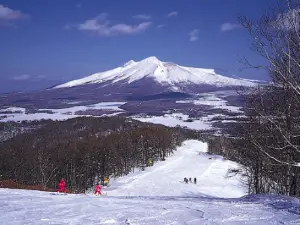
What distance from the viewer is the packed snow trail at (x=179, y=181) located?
4581 cm

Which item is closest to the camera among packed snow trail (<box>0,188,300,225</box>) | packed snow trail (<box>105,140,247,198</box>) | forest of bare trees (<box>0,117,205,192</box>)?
packed snow trail (<box>0,188,300,225</box>)

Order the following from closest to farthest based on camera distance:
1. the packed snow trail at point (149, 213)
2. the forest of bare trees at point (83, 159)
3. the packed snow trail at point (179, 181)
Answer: the packed snow trail at point (149, 213), the packed snow trail at point (179, 181), the forest of bare trees at point (83, 159)

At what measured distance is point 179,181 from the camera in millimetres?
57438

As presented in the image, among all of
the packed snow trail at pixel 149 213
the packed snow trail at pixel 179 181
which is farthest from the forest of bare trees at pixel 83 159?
the packed snow trail at pixel 149 213

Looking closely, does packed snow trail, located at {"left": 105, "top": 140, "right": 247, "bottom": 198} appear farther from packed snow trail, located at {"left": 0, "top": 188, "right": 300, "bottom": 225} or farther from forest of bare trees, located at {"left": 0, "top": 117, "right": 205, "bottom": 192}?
packed snow trail, located at {"left": 0, "top": 188, "right": 300, "bottom": 225}

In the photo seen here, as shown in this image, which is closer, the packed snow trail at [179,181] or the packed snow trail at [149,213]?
the packed snow trail at [149,213]

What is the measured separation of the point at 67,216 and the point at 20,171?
168ft

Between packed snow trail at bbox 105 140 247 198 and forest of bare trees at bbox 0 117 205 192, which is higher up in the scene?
forest of bare trees at bbox 0 117 205 192

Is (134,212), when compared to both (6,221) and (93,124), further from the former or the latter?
(93,124)

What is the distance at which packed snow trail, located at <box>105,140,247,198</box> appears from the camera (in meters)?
45.8

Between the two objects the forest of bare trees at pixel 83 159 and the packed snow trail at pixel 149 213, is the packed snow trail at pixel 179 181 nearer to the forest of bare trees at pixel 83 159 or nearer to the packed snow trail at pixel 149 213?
the forest of bare trees at pixel 83 159

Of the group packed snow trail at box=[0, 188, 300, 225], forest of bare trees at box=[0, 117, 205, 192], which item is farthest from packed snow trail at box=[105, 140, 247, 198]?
packed snow trail at box=[0, 188, 300, 225]

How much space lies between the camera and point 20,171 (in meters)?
55.3

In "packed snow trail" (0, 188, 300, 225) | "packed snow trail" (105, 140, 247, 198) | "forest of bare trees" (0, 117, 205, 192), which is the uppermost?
"packed snow trail" (0, 188, 300, 225)
